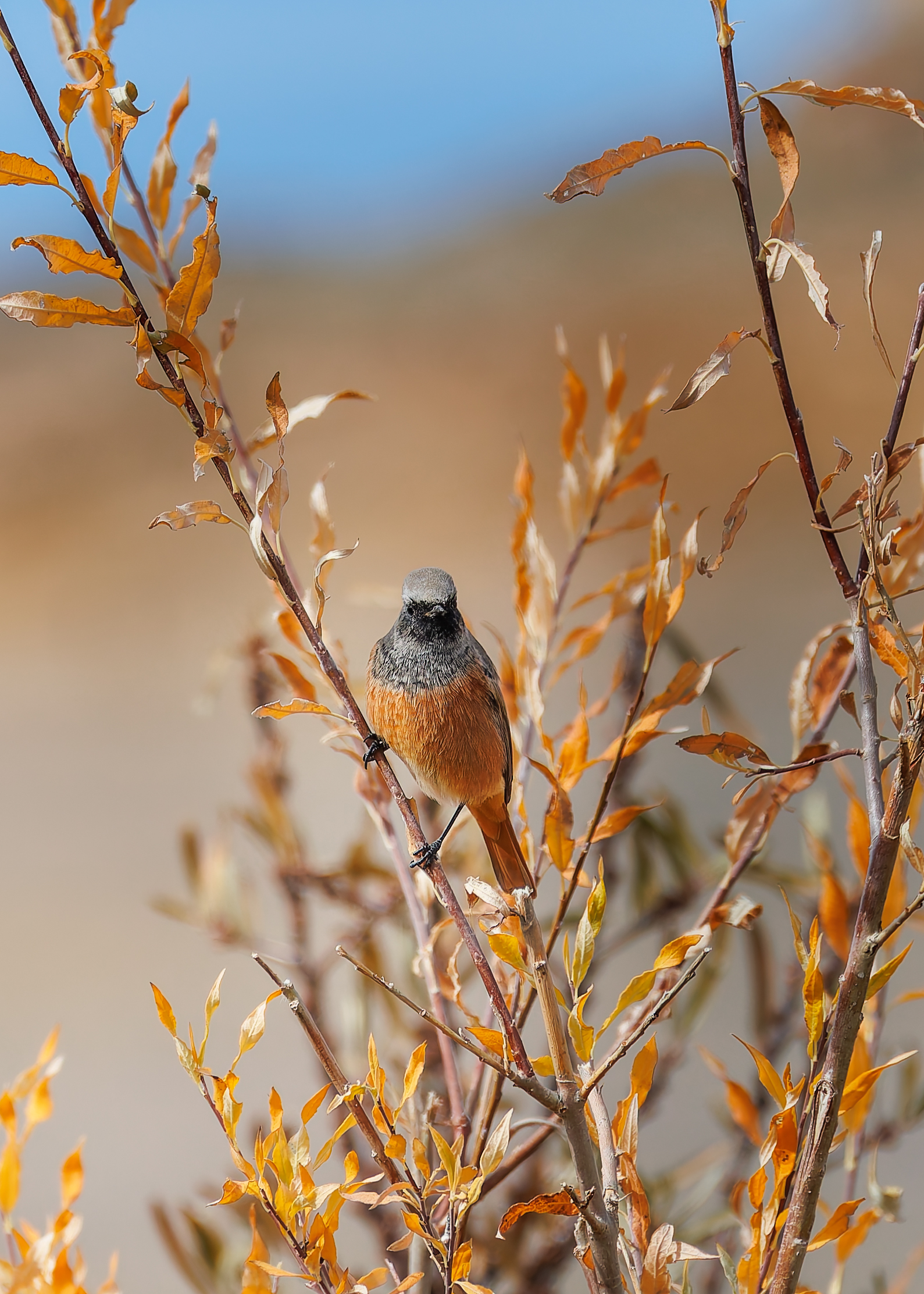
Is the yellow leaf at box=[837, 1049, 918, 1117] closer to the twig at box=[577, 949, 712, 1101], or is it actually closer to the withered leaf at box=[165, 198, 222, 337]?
the twig at box=[577, 949, 712, 1101]

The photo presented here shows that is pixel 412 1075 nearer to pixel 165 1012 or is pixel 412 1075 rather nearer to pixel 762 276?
pixel 165 1012

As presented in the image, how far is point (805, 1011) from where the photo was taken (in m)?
0.30

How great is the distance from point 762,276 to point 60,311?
22cm

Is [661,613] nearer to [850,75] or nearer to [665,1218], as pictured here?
[665,1218]

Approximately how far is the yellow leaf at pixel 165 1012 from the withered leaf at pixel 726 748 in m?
0.19

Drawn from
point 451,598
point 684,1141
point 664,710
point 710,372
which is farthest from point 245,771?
point 684,1141

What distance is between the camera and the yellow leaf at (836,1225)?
309 millimetres

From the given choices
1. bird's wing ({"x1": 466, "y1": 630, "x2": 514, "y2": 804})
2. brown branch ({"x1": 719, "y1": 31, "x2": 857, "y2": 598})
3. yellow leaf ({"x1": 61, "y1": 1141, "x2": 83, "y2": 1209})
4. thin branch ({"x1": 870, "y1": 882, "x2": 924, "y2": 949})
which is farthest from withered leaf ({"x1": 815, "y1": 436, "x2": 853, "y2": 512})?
yellow leaf ({"x1": 61, "y1": 1141, "x2": 83, "y2": 1209})

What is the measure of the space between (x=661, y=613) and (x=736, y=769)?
0.07 meters

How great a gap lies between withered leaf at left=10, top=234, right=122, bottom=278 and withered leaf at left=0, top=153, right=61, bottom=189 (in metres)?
0.02

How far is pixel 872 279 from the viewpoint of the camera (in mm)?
304

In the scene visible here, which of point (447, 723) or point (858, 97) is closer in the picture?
point (858, 97)

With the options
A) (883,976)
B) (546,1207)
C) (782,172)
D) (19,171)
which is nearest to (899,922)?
(883,976)

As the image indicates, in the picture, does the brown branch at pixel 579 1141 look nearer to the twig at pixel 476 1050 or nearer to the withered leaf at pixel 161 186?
the twig at pixel 476 1050
